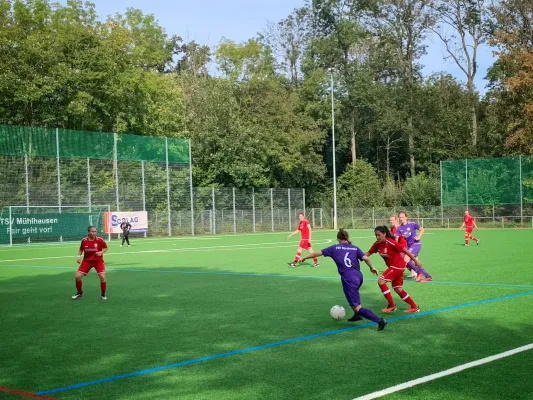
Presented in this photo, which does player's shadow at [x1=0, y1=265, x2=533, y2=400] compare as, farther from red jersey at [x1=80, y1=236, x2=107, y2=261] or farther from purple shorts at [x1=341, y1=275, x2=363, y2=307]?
red jersey at [x1=80, y1=236, x2=107, y2=261]

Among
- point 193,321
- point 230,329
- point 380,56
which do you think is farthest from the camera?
point 380,56

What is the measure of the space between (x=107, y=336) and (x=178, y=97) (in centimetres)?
5469

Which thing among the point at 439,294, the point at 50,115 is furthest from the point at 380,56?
the point at 439,294

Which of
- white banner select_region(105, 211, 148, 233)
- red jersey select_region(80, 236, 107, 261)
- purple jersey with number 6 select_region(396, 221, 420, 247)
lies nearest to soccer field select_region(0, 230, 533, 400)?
red jersey select_region(80, 236, 107, 261)

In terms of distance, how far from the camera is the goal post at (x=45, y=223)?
38494 millimetres

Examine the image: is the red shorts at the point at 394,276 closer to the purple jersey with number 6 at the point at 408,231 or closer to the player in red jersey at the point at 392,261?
the player in red jersey at the point at 392,261

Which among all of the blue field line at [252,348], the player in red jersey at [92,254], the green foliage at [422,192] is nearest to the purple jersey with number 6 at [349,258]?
the blue field line at [252,348]

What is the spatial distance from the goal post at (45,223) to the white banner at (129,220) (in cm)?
65

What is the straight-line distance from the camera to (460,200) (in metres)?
55.1

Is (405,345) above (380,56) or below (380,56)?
below

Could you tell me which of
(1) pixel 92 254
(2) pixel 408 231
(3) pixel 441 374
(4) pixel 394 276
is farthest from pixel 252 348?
(2) pixel 408 231

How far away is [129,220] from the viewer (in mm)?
46500

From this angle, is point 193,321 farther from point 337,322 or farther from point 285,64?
point 285,64

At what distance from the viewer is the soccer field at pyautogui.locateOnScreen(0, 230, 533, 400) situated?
23.0ft
